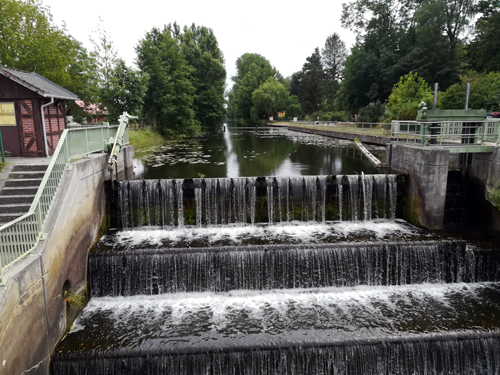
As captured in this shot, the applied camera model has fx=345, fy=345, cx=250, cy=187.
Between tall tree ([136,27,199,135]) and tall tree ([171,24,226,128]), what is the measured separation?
8.91 metres

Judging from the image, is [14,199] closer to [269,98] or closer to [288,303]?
[288,303]

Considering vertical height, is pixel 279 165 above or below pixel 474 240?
above

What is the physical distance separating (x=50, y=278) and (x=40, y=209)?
1576mm

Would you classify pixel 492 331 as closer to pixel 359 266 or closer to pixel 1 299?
pixel 359 266

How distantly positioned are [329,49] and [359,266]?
105m

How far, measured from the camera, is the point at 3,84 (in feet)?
39.2

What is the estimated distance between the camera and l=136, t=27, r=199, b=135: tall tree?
34.5 metres

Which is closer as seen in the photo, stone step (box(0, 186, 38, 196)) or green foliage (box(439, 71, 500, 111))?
stone step (box(0, 186, 38, 196))

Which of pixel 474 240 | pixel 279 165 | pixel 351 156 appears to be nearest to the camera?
pixel 474 240

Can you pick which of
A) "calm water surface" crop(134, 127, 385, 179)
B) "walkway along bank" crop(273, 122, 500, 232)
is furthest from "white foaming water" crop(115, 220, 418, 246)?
"calm water surface" crop(134, 127, 385, 179)

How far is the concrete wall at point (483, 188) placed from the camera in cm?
1224

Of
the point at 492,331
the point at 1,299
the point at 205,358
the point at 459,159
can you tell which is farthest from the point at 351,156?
the point at 1,299

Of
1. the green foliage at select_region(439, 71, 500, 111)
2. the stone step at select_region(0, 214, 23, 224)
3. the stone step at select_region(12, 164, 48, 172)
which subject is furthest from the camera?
the green foliage at select_region(439, 71, 500, 111)

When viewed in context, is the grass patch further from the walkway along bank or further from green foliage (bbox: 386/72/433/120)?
green foliage (bbox: 386/72/433/120)
